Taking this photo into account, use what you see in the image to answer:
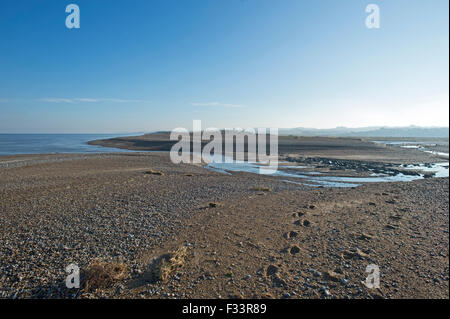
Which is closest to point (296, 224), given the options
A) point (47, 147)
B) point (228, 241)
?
point (228, 241)

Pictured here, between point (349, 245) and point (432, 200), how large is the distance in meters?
10.0

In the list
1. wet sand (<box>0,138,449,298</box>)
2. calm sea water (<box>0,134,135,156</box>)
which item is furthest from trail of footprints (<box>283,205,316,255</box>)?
→ calm sea water (<box>0,134,135,156</box>)

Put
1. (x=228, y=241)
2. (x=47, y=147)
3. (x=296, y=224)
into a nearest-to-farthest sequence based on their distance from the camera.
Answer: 1. (x=228, y=241)
2. (x=296, y=224)
3. (x=47, y=147)

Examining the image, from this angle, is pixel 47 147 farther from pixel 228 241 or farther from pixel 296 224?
pixel 296 224

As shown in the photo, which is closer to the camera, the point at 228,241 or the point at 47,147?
the point at 228,241

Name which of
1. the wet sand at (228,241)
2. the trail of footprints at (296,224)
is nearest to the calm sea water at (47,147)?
the wet sand at (228,241)

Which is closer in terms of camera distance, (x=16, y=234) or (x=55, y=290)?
(x=55, y=290)

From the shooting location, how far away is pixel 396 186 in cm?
1755

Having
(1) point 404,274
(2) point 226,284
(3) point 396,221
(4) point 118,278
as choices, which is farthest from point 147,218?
(3) point 396,221

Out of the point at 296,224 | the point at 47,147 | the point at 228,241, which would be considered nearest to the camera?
the point at 228,241

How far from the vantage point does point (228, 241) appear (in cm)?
811

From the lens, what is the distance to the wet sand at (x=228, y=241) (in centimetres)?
565

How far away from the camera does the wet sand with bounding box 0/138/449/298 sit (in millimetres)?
5648
